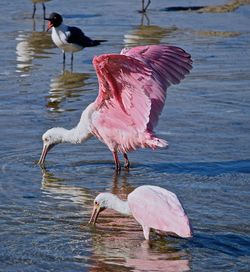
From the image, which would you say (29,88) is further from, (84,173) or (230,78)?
(84,173)

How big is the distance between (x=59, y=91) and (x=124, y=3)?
789cm

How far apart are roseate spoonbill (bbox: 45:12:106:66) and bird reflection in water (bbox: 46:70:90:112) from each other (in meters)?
0.98

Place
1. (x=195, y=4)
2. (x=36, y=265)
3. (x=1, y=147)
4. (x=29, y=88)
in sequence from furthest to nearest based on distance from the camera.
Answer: (x=195, y=4), (x=29, y=88), (x=1, y=147), (x=36, y=265)

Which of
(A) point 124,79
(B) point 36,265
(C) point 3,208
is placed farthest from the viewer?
(A) point 124,79

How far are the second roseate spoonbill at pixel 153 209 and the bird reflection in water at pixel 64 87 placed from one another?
3995mm

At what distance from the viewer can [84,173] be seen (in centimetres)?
923

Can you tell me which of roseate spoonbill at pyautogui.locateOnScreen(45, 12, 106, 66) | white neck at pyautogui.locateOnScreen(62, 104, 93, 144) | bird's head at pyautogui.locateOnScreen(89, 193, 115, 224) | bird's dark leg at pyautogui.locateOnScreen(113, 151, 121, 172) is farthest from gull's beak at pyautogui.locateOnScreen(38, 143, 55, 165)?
roseate spoonbill at pyautogui.locateOnScreen(45, 12, 106, 66)

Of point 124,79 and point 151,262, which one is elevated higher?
point 124,79

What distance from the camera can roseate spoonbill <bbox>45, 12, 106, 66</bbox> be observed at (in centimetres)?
1475

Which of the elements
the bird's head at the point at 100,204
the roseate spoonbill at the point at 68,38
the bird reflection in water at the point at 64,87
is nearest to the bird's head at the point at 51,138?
the bird reflection in water at the point at 64,87

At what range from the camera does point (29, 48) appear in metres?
15.2

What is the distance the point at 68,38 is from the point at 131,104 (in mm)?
5756

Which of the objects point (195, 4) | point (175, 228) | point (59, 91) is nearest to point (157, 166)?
point (175, 228)

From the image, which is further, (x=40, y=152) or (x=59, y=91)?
(x=59, y=91)
